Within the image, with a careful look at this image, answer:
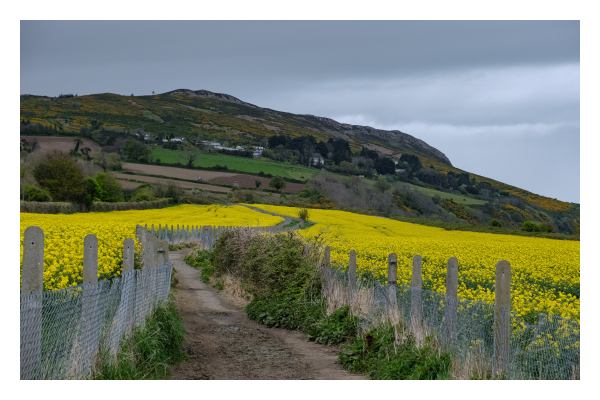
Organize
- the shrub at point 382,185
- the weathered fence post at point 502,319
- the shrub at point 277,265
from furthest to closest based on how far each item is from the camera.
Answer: the shrub at point 382,185, the shrub at point 277,265, the weathered fence post at point 502,319

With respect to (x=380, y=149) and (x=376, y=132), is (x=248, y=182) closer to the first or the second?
(x=380, y=149)

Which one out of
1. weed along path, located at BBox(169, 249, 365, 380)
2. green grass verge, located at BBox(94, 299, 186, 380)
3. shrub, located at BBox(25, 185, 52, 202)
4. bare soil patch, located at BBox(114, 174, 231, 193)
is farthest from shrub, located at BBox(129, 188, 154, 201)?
green grass verge, located at BBox(94, 299, 186, 380)

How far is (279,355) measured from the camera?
855 centimetres

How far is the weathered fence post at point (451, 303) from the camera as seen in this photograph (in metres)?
6.65

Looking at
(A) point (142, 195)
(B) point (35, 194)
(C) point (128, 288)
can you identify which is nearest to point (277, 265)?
(C) point (128, 288)

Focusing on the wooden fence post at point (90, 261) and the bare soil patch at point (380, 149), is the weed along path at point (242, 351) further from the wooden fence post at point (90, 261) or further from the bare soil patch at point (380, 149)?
the bare soil patch at point (380, 149)

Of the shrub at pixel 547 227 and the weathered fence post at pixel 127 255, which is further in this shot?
the shrub at pixel 547 227

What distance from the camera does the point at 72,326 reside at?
5.17 metres

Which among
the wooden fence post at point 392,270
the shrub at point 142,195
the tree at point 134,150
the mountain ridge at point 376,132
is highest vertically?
the mountain ridge at point 376,132

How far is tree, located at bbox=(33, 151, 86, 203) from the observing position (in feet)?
156

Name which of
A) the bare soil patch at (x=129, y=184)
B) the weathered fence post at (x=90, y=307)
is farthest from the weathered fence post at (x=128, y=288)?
the bare soil patch at (x=129, y=184)

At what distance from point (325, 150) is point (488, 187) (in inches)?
1597

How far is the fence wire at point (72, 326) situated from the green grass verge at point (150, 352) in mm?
153

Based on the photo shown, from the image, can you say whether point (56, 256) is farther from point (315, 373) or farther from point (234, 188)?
point (234, 188)
